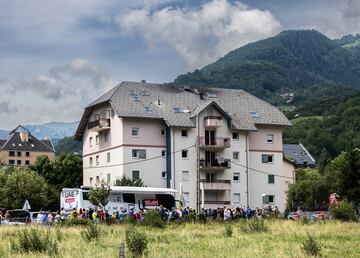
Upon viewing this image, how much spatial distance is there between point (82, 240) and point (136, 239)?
267 inches

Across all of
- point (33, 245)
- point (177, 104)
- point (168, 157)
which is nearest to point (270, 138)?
point (177, 104)

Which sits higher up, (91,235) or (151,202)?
(151,202)

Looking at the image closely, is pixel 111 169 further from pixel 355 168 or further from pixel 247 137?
pixel 355 168

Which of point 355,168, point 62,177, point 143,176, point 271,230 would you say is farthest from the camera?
point 62,177

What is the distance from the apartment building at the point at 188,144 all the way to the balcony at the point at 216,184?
0.37 ft

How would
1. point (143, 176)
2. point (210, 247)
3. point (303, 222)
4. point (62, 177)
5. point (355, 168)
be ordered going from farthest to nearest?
point (62, 177), point (143, 176), point (355, 168), point (303, 222), point (210, 247)

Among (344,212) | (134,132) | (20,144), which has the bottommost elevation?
(344,212)

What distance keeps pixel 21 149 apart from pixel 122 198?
129 metres

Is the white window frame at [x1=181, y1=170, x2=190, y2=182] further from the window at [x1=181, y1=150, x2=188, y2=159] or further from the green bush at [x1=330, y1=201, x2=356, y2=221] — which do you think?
the green bush at [x1=330, y1=201, x2=356, y2=221]

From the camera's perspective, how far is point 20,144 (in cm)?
18100

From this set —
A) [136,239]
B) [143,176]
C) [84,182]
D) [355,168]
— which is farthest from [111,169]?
[136,239]

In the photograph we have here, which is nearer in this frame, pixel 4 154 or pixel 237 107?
pixel 237 107

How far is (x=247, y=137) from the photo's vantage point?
8088 centimetres

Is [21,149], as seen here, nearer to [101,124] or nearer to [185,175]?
[101,124]
